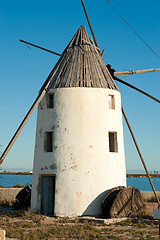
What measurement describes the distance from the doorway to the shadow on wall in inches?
72.8

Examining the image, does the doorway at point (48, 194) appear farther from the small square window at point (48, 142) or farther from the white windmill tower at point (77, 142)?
the small square window at point (48, 142)

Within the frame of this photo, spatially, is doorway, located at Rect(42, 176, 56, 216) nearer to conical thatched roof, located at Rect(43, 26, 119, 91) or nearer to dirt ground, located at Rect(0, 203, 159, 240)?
dirt ground, located at Rect(0, 203, 159, 240)

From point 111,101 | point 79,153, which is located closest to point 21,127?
point 79,153

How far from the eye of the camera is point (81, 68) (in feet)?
63.3

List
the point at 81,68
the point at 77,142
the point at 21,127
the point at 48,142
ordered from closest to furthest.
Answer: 1. the point at 21,127
2. the point at 77,142
3. the point at 48,142
4. the point at 81,68

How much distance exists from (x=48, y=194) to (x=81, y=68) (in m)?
6.47

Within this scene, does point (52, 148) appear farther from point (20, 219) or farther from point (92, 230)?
point (92, 230)

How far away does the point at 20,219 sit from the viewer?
54.9 feet

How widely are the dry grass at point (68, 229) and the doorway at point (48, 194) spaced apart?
0.99 m

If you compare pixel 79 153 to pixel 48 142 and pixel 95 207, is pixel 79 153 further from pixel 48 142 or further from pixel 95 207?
pixel 95 207

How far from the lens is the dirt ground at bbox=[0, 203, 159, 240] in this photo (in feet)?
42.9

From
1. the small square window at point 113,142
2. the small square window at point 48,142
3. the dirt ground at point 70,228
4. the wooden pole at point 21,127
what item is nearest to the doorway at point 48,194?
the dirt ground at point 70,228

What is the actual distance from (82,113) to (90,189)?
356 centimetres

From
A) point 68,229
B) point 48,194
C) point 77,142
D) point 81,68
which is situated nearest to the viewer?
point 68,229
